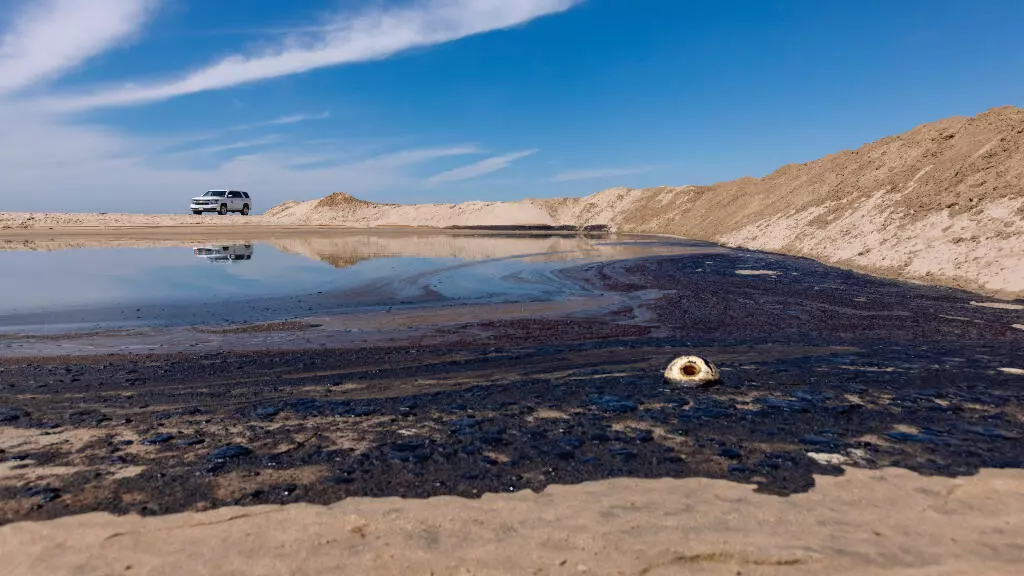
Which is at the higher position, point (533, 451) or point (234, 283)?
point (234, 283)

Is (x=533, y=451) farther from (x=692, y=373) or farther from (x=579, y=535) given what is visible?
(x=692, y=373)

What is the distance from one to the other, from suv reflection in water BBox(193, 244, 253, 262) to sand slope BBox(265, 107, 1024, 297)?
23.7 meters

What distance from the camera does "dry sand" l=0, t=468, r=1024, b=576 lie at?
3.16m

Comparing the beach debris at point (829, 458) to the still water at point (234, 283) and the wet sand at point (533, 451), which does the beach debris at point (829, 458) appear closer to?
the wet sand at point (533, 451)

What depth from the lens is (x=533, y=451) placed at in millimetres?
4738

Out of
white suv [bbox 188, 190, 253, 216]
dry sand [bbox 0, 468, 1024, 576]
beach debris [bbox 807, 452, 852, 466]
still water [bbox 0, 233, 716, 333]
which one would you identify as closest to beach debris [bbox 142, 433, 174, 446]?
dry sand [bbox 0, 468, 1024, 576]

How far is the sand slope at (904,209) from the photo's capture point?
17653mm

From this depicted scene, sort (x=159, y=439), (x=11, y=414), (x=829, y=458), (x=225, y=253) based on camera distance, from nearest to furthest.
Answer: (x=829, y=458) < (x=159, y=439) < (x=11, y=414) < (x=225, y=253)

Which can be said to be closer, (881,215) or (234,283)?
(234,283)

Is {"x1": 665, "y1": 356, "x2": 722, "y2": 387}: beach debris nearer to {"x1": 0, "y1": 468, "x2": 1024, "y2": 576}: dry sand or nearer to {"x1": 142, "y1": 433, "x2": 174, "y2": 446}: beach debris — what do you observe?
{"x1": 0, "y1": 468, "x2": 1024, "y2": 576}: dry sand

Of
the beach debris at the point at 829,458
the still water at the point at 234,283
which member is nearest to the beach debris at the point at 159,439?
the beach debris at the point at 829,458

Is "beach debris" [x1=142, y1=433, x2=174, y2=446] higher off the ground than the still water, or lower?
lower

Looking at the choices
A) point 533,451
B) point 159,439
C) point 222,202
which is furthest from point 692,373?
point 222,202

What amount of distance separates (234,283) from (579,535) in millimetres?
14928
